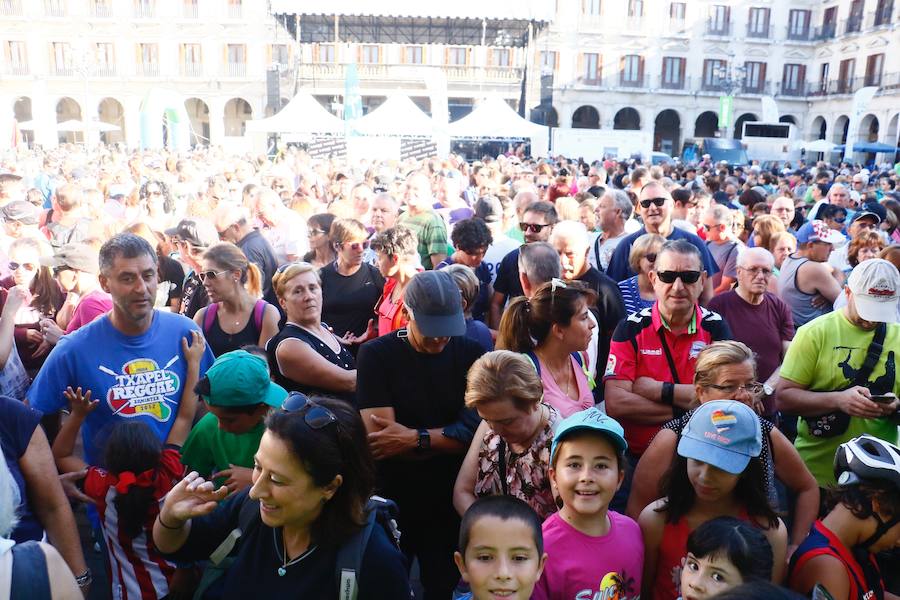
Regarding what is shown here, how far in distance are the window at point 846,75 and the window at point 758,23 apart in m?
5.02

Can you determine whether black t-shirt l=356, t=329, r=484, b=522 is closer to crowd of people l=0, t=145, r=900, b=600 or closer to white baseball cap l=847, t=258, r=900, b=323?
crowd of people l=0, t=145, r=900, b=600

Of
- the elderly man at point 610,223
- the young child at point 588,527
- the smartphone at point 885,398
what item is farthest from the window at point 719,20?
the young child at point 588,527

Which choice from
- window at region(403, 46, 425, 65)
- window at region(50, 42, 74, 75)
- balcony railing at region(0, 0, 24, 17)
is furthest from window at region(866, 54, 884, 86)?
balcony railing at region(0, 0, 24, 17)

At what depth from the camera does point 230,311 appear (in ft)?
12.7

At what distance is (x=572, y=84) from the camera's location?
4425cm

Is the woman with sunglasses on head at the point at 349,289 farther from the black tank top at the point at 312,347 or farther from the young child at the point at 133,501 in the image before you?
the young child at the point at 133,501

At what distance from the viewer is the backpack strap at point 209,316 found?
3.79m

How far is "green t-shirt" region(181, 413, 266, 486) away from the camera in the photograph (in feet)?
8.70

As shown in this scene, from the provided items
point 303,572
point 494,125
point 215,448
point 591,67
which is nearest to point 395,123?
point 494,125

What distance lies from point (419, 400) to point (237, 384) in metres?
0.70

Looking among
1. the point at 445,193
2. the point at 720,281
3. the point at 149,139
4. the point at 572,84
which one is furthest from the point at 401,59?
the point at 720,281

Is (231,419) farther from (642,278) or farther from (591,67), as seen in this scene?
(591,67)

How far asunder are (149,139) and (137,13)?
30.2 meters

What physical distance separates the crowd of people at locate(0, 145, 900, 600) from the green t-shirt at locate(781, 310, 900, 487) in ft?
0.04
